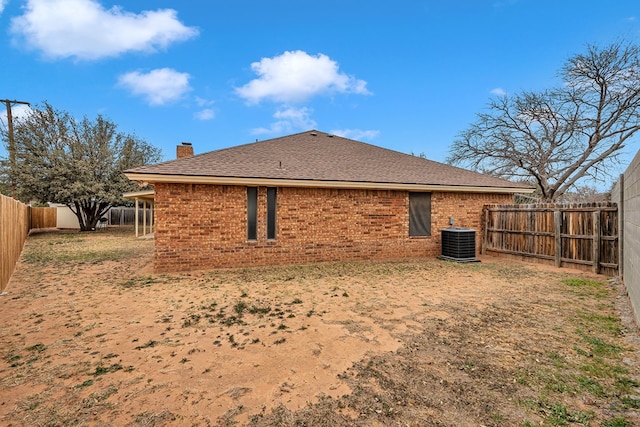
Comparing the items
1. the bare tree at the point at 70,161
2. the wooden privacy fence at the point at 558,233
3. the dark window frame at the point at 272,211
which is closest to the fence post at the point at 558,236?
the wooden privacy fence at the point at 558,233

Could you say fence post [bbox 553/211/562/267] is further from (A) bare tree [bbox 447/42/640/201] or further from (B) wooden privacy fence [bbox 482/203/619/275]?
(A) bare tree [bbox 447/42/640/201]

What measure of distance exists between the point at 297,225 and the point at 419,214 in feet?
13.7

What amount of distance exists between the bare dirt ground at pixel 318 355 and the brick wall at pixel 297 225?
5.74 ft

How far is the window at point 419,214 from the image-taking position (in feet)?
32.9

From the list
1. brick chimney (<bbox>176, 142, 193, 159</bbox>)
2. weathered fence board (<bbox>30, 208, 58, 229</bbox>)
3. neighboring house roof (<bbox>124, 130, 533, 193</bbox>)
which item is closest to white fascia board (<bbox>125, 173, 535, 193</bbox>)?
neighboring house roof (<bbox>124, 130, 533, 193</bbox>)

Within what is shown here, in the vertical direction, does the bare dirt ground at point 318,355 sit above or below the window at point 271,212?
below

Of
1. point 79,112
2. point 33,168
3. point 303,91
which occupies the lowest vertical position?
point 33,168

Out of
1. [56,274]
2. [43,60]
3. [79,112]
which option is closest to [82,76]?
[43,60]

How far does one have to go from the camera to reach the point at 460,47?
13422 mm

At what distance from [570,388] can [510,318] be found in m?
1.84

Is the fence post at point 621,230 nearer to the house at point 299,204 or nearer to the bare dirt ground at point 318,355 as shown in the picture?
the bare dirt ground at point 318,355

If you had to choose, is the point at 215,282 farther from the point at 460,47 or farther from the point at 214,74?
the point at 460,47

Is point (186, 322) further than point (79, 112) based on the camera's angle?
No

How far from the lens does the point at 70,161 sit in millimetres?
17734
